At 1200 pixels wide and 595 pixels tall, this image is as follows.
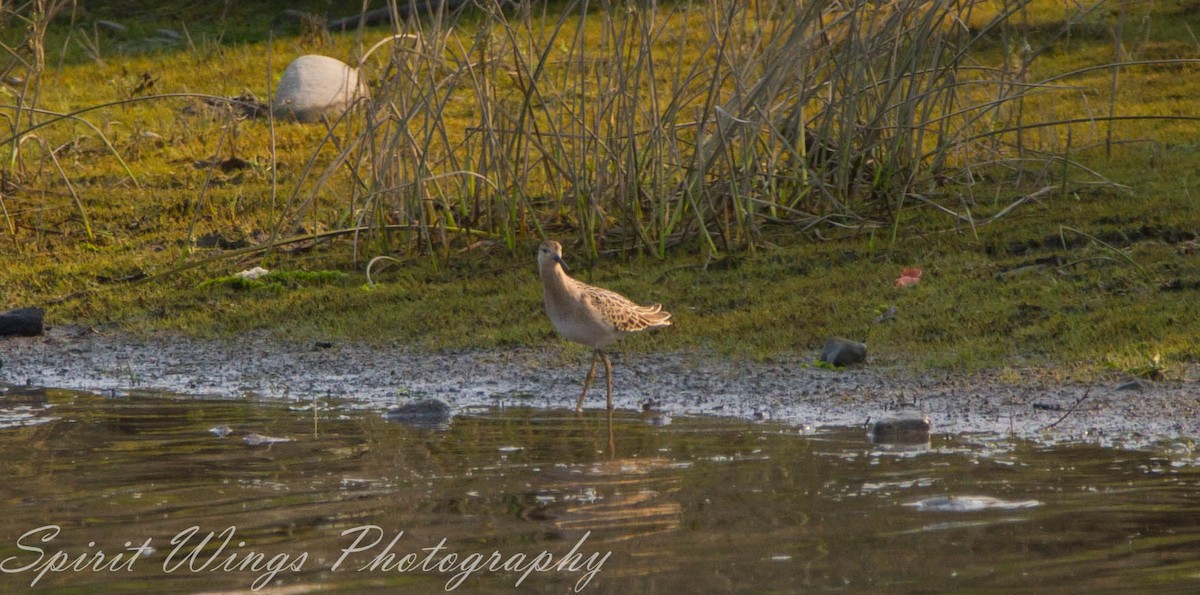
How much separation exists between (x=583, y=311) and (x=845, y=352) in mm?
1341

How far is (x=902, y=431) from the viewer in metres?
6.47

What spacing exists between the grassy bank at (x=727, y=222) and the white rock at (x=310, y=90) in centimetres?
403

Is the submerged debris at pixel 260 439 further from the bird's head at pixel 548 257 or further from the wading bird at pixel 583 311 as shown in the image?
the bird's head at pixel 548 257

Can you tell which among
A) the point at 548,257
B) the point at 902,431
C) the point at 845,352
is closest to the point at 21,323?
the point at 548,257

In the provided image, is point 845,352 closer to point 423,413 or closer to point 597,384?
point 597,384

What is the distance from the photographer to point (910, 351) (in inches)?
320

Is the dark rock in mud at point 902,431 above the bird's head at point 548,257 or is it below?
below

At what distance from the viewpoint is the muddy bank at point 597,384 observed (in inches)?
269

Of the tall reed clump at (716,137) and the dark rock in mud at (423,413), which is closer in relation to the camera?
the dark rock in mud at (423,413)

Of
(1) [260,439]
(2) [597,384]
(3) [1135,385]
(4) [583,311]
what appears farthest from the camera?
(2) [597,384]

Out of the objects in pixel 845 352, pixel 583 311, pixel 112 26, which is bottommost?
pixel 845 352

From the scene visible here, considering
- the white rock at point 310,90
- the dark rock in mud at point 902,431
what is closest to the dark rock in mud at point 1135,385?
the dark rock in mud at point 902,431

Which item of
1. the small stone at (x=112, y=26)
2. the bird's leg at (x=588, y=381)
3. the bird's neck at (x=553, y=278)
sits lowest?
the bird's leg at (x=588, y=381)

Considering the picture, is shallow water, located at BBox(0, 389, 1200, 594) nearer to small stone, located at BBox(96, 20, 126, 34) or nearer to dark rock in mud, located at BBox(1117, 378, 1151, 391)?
dark rock in mud, located at BBox(1117, 378, 1151, 391)
